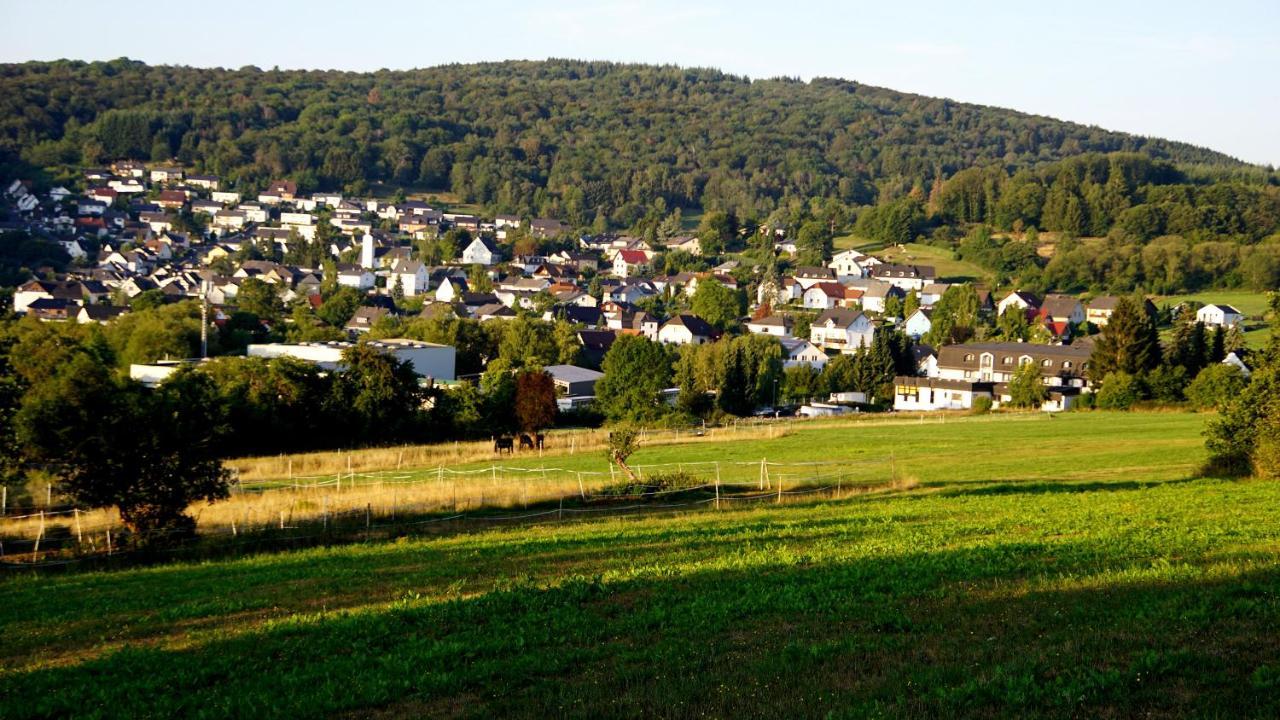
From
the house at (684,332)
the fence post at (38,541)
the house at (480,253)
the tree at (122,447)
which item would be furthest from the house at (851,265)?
the fence post at (38,541)

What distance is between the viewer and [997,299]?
383 feet

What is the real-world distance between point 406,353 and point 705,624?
57.8 m

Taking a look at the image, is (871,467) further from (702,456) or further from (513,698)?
(513,698)

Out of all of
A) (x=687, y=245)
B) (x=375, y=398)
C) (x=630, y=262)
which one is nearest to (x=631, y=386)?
(x=375, y=398)

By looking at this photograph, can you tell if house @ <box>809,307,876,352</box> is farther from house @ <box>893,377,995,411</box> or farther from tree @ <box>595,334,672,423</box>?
tree @ <box>595,334,672,423</box>

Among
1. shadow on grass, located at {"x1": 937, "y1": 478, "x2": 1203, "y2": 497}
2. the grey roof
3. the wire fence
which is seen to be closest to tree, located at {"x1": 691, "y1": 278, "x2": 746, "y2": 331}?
the grey roof

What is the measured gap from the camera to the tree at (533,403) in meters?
48.6

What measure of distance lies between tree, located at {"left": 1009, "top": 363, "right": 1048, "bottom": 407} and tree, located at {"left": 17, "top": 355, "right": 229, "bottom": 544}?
175ft

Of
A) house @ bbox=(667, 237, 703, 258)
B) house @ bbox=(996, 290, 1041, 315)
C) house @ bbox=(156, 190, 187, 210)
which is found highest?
house @ bbox=(156, 190, 187, 210)

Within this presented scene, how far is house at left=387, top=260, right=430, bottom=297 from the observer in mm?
137375

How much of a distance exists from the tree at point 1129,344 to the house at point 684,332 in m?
40.3

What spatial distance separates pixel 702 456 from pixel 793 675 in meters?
32.2

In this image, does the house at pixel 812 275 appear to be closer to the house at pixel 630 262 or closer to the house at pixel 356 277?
the house at pixel 630 262

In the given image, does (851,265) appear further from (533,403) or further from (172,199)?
(172,199)
